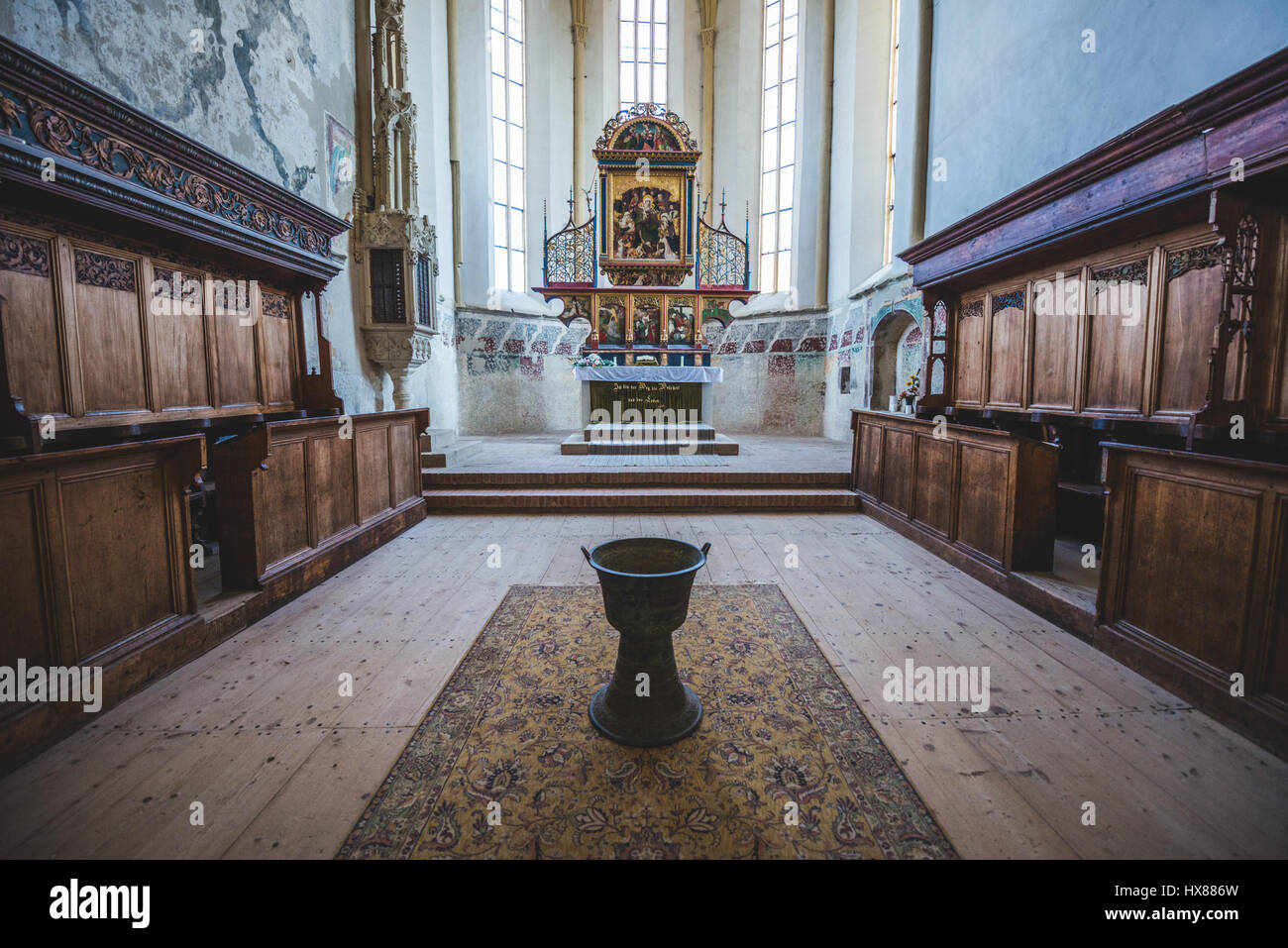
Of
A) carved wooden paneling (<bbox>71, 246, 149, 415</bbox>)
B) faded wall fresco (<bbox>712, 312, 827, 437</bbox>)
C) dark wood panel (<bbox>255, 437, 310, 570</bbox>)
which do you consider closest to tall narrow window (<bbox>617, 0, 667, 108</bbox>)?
faded wall fresco (<bbox>712, 312, 827, 437</bbox>)

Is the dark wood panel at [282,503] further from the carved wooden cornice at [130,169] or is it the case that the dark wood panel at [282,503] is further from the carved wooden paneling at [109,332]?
the carved wooden cornice at [130,169]

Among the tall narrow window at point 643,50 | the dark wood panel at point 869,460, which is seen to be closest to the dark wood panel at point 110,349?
the dark wood panel at point 869,460

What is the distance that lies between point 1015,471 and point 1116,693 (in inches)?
61.3

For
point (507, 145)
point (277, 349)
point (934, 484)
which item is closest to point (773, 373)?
point (507, 145)

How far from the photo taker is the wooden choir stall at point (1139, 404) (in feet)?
7.62

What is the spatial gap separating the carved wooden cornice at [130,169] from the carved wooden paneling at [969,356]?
553 cm

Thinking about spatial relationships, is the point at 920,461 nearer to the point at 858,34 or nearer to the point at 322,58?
the point at 322,58

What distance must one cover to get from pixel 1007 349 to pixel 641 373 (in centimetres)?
496

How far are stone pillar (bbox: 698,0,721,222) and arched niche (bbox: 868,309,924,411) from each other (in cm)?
502

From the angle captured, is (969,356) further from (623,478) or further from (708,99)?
(708,99)

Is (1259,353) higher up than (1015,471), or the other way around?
(1259,353)

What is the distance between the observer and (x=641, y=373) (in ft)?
29.0

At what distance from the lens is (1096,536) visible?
4.55 m

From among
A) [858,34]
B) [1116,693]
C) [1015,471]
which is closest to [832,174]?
[858,34]
